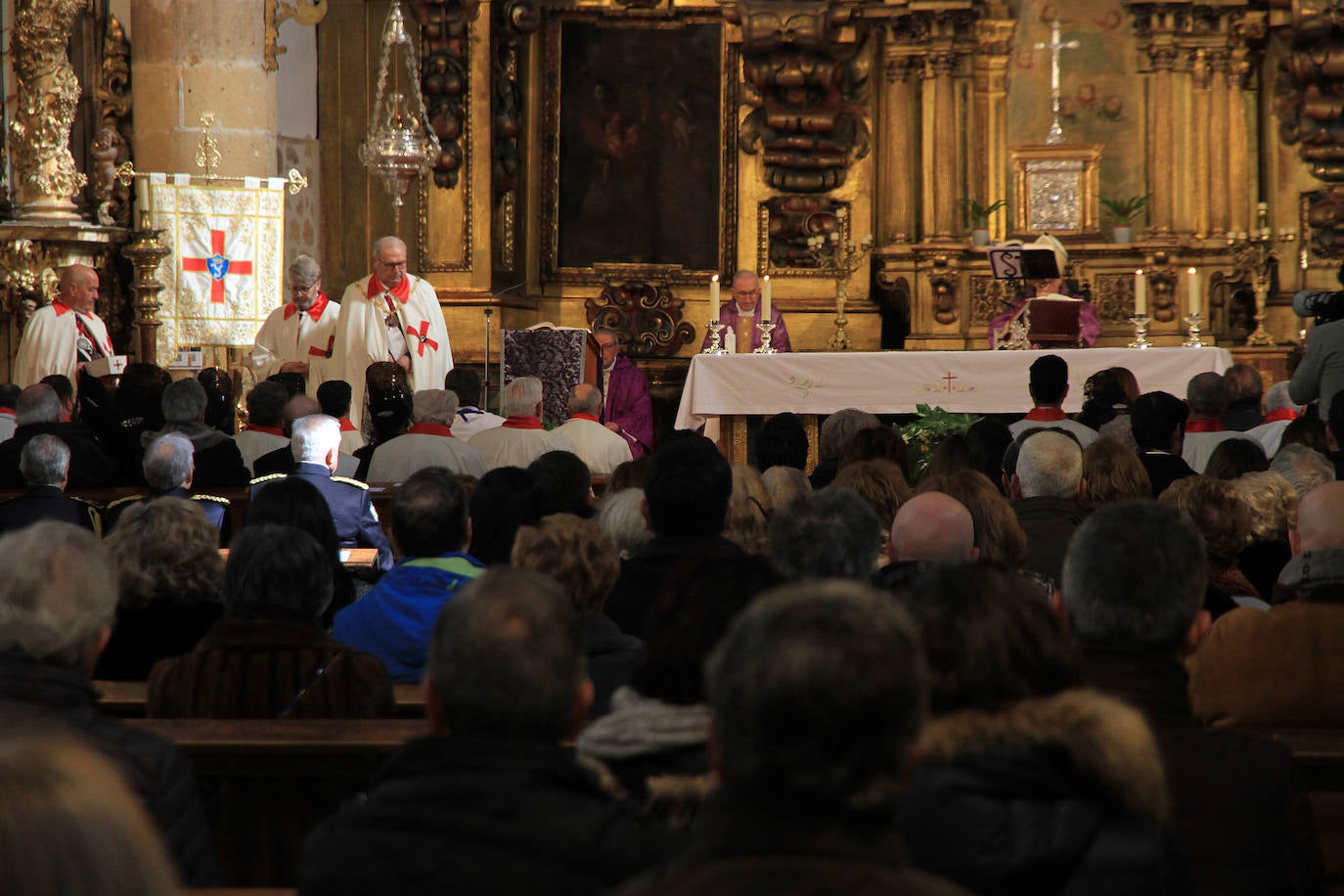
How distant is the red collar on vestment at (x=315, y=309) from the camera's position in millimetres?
12133

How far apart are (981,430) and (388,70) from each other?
27.2 feet

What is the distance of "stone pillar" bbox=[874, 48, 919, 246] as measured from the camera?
14758mm

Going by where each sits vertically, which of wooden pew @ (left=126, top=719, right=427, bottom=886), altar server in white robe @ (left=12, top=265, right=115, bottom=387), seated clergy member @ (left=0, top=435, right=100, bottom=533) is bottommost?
wooden pew @ (left=126, top=719, right=427, bottom=886)

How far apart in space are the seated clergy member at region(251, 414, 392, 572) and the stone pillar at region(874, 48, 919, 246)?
874 centimetres

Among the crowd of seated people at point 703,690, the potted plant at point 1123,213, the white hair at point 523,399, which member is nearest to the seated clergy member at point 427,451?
the white hair at point 523,399

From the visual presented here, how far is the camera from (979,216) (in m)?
14.5

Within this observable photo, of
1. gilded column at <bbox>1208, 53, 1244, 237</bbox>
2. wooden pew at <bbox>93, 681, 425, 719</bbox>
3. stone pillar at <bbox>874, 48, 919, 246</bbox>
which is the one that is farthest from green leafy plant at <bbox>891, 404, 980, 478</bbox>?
wooden pew at <bbox>93, 681, 425, 719</bbox>

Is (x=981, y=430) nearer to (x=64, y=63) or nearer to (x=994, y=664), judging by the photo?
(x=994, y=664)

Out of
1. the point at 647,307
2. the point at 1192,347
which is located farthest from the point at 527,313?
the point at 1192,347

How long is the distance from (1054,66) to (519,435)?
7.77m

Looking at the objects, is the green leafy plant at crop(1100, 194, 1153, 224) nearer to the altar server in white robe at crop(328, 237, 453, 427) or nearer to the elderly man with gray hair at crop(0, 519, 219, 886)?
the altar server in white robe at crop(328, 237, 453, 427)

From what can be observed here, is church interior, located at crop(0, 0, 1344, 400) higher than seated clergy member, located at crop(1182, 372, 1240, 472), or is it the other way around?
church interior, located at crop(0, 0, 1344, 400)

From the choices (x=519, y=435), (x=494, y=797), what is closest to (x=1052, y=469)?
(x=519, y=435)

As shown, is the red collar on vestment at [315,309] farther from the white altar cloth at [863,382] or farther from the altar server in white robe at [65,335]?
the white altar cloth at [863,382]
